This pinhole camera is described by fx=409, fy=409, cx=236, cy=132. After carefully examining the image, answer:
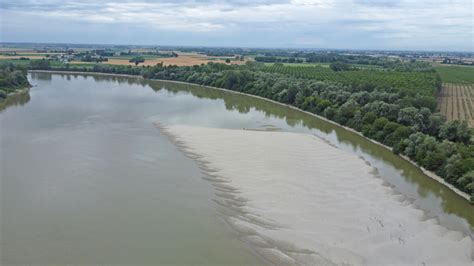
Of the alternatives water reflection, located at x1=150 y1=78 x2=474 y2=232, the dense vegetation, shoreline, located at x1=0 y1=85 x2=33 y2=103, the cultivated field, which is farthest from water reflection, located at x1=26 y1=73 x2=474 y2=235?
the dense vegetation

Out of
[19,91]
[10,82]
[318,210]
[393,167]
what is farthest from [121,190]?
[10,82]

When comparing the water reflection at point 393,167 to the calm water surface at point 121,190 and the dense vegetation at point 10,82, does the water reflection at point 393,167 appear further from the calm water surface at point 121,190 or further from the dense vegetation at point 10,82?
the dense vegetation at point 10,82

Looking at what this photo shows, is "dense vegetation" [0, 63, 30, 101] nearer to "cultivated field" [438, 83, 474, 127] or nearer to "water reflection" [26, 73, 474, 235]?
"water reflection" [26, 73, 474, 235]

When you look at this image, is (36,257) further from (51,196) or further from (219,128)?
(219,128)

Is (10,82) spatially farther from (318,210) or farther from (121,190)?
(318,210)

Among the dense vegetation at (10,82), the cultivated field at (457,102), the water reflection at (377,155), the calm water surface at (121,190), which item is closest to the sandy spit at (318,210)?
the calm water surface at (121,190)

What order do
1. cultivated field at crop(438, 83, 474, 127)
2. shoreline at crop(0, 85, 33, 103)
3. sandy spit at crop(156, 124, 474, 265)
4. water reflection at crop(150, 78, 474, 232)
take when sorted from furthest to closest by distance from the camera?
shoreline at crop(0, 85, 33, 103)
cultivated field at crop(438, 83, 474, 127)
water reflection at crop(150, 78, 474, 232)
sandy spit at crop(156, 124, 474, 265)
